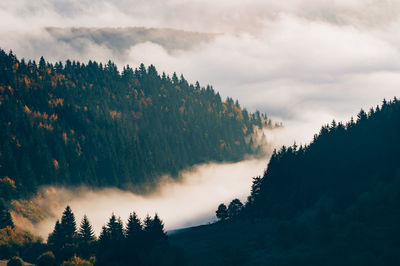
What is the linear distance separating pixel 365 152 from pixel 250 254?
59.9 m

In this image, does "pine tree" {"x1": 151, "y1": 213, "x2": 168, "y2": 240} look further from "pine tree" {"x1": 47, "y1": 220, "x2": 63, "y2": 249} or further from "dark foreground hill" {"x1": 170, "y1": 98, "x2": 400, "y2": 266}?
"pine tree" {"x1": 47, "y1": 220, "x2": 63, "y2": 249}

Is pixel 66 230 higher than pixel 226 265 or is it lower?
higher

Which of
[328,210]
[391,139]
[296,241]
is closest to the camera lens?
[296,241]

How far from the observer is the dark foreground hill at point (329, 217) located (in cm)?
13925

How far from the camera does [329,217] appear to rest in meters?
164

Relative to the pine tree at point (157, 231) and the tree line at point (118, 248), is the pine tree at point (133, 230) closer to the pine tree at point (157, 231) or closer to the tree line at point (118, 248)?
the tree line at point (118, 248)

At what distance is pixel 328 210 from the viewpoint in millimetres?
168375

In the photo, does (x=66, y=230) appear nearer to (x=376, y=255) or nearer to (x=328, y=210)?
(x=328, y=210)

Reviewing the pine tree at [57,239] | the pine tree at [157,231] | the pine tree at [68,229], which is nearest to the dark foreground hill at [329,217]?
the pine tree at [157,231]

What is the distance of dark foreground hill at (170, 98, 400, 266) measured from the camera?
13925cm

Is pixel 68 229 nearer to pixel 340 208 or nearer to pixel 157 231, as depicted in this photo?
pixel 157 231

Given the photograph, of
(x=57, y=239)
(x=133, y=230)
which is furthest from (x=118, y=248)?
(x=57, y=239)

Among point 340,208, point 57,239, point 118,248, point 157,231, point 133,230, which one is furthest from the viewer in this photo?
point 57,239

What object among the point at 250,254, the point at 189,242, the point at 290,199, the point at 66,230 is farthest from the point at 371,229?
the point at 66,230
